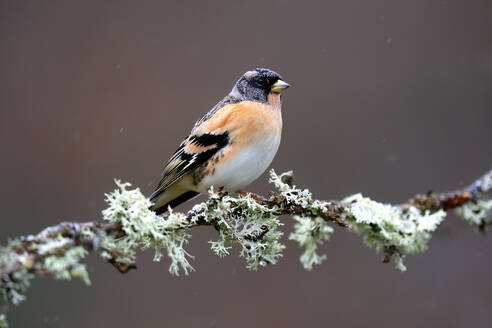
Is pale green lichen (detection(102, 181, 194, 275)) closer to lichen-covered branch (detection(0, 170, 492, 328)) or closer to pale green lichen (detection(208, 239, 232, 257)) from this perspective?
lichen-covered branch (detection(0, 170, 492, 328))

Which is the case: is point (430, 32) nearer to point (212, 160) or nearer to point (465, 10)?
point (465, 10)

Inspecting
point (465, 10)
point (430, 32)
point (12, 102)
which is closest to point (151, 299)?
point (12, 102)

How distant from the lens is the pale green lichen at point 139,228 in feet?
4.40

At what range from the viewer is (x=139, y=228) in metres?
1.44

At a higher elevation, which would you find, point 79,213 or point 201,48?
point 201,48

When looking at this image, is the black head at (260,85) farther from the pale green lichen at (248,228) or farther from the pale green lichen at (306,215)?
the pale green lichen at (248,228)

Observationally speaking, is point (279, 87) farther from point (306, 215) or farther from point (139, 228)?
point (139, 228)

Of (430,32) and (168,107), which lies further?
(430,32)

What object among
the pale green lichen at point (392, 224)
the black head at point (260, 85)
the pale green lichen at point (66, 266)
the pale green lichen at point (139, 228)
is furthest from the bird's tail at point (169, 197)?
the pale green lichen at point (66, 266)

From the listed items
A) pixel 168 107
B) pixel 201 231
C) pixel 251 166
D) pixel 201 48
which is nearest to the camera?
pixel 251 166

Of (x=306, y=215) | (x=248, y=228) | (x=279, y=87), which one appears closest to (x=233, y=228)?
(x=248, y=228)

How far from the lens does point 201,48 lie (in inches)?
165

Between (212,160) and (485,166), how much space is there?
83.7 inches

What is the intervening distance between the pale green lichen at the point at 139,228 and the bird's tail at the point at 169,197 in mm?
662
